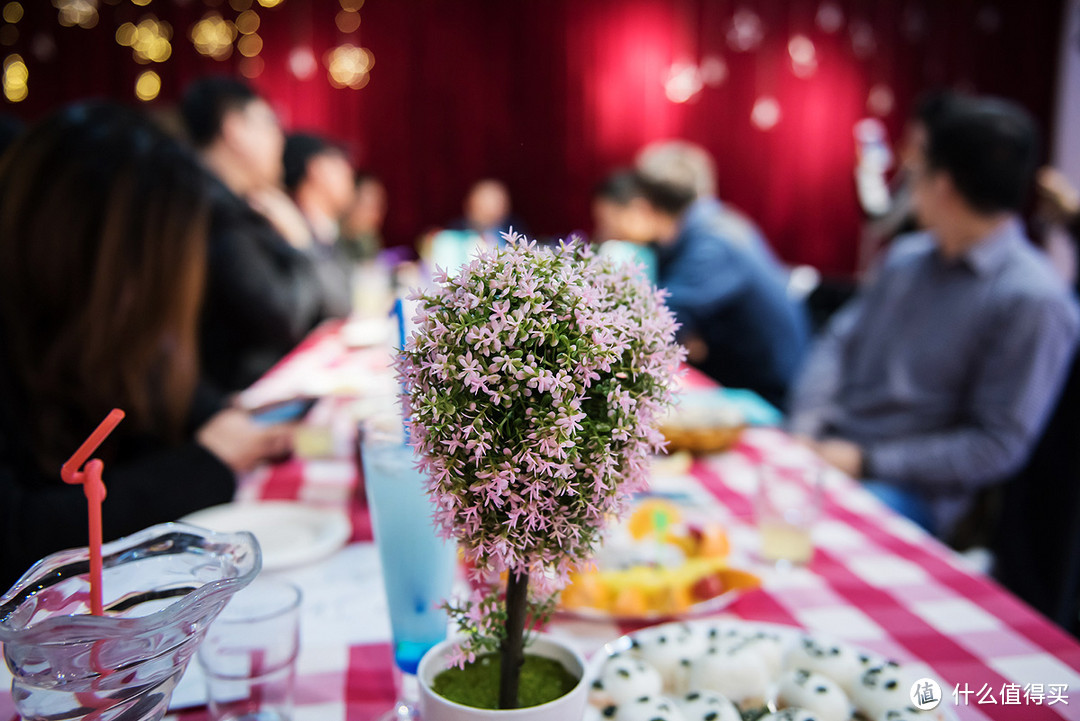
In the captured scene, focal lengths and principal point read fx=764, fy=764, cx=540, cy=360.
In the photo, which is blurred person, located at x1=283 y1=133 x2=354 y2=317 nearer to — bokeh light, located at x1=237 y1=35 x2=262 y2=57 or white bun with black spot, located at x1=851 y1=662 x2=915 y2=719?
A: bokeh light, located at x1=237 y1=35 x2=262 y2=57

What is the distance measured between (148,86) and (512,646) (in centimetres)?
716

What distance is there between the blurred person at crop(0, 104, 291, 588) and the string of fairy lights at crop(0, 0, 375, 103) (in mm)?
5841

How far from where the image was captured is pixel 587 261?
51 centimetres

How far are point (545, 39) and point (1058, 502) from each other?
639 cm

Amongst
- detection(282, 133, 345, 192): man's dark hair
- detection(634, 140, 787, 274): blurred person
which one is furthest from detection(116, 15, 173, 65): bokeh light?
detection(634, 140, 787, 274): blurred person

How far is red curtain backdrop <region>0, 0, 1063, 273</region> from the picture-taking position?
22.2ft

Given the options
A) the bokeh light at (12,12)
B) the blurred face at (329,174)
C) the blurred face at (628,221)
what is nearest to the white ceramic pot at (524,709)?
the blurred face at (628,221)

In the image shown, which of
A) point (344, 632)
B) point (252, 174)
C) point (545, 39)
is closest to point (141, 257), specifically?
point (344, 632)

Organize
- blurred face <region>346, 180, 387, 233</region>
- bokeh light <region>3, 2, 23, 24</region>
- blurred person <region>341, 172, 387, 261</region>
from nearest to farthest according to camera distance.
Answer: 1. blurred person <region>341, 172, 387, 261</region>
2. blurred face <region>346, 180, 387, 233</region>
3. bokeh light <region>3, 2, 23, 24</region>

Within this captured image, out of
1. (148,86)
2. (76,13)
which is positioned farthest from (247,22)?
(76,13)

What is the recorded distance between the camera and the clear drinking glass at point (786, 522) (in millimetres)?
1007

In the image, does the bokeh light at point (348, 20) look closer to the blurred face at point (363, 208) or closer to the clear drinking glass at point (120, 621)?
the blurred face at point (363, 208)

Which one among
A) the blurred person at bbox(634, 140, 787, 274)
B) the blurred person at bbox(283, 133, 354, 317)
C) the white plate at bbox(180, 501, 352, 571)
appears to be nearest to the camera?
the white plate at bbox(180, 501, 352, 571)

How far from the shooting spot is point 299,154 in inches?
168
